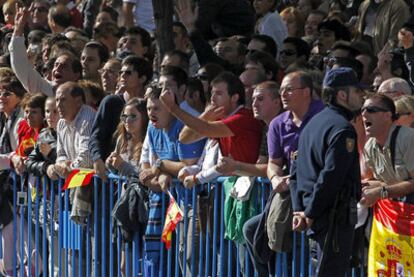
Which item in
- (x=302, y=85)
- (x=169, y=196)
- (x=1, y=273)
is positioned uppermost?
(x=302, y=85)

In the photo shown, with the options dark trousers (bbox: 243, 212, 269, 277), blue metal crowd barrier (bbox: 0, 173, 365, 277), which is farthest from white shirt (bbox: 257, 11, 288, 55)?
dark trousers (bbox: 243, 212, 269, 277)

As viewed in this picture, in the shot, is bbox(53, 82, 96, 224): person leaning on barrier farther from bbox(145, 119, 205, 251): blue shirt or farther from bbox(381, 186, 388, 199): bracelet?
bbox(381, 186, 388, 199): bracelet

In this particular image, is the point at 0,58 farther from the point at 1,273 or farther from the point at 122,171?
the point at 122,171

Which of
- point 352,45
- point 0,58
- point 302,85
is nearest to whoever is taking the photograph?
point 302,85

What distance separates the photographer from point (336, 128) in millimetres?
9031

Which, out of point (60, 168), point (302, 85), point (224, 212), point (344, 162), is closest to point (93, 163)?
point (60, 168)

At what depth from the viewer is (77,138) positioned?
12.0 meters

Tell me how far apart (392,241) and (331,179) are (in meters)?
0.70

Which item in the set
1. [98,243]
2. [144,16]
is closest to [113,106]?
[98,243]

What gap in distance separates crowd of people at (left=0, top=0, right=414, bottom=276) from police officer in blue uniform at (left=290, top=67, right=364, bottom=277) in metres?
0.01

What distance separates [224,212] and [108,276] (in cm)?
180

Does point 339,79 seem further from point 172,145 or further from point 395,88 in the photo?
point 172,145

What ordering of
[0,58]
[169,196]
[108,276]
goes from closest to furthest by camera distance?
[169,196], [108,276], [0,58]

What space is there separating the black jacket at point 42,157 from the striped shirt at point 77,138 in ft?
0.73
